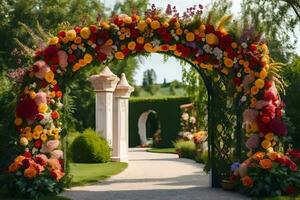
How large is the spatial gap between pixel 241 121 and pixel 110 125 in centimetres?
926

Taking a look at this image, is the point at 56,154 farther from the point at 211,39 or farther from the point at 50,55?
the point at 211,39

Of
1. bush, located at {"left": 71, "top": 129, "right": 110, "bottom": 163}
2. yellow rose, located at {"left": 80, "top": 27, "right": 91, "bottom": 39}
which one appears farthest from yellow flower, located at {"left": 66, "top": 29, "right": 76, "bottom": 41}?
bush, located at {"left": 71, "top": 129, "right": 110, "bottom": 163}

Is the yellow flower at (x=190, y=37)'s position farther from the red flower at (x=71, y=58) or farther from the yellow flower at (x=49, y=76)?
the yellow flower at (x=49, y=76)

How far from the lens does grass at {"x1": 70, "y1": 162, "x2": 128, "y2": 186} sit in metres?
13.4

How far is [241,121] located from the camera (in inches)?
442

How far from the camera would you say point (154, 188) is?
1174cm

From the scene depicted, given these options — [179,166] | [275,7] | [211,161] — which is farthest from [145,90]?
[211,161]

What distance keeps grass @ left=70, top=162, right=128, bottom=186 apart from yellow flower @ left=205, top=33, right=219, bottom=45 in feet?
14.5

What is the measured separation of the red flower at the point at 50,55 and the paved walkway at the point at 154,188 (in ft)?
8.57

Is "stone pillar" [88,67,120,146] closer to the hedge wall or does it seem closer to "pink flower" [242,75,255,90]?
"pink flower" [242,75,255,90]

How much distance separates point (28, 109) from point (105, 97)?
8.87 m

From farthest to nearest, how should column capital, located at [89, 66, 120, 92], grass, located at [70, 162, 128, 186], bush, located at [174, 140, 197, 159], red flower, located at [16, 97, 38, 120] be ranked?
bush, located at [174, 140, 197, 159] → column capital, located at [89, 66, 120, 92] → grass, located at [70, 162, 128, 186] → red flower, located at [16, 97, 38, 120]

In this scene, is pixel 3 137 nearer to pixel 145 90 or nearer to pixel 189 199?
pixel 189 199

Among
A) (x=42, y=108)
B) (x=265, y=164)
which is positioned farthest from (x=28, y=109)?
(x=265, y=164)
